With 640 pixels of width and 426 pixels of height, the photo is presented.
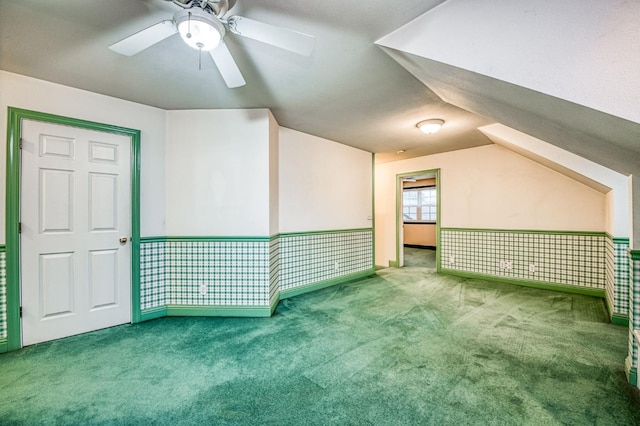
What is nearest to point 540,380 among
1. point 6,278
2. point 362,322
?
point 362,322

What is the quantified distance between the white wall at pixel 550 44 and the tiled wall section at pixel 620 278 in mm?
2656

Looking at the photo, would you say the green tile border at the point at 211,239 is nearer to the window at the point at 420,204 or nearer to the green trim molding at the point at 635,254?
the green trim molding at the point at 635,254

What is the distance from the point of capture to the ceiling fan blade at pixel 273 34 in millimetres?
1354

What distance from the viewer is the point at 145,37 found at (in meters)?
1.46

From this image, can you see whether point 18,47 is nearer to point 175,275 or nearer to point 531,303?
point 175,275

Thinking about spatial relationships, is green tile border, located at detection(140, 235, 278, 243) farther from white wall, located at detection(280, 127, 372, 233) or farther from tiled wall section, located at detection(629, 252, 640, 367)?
tiled wall section, located at detection(629, 252, 640, 367)

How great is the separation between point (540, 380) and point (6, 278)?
13.6ft

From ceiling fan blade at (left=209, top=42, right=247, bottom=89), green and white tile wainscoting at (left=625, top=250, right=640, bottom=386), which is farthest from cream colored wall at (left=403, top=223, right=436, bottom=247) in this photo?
ceiling fan blade at (left=209, top=42, right=247, bottom=89)

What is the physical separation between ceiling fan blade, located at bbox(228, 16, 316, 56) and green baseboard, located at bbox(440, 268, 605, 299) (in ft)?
14.9

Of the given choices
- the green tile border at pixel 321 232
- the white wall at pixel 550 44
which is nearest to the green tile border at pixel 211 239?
the green tile border at pixel 321 232

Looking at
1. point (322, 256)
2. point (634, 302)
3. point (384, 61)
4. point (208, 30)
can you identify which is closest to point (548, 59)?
point (384, 61)

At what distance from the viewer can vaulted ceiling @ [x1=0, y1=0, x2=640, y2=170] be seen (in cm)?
109

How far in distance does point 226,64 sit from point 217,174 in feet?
4.97

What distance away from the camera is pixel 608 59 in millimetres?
1014
